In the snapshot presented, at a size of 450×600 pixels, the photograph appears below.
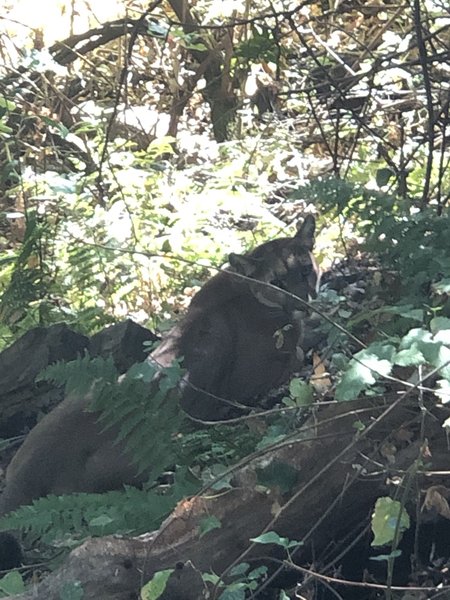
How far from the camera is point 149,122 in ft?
26.8

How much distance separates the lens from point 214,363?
194 inches

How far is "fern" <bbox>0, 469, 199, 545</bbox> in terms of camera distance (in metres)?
2.97

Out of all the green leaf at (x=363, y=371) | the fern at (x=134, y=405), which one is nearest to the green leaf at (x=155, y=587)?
the green leaf at (x=363, y=371)

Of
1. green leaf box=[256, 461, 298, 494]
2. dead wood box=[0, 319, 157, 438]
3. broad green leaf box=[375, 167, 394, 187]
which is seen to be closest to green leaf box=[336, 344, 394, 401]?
green leaf box=[256, 461, 298, 494]

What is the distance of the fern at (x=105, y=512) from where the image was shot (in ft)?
9.74

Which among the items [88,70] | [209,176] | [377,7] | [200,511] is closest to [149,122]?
[88,70]

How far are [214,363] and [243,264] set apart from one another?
1.92ft

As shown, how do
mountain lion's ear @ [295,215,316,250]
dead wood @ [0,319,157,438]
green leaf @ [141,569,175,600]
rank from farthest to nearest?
Result: mountain lion's ear @ [295,215,316,250] → dead wood @ [0,319,157,438] → green leaf @ [141,569,175,600]

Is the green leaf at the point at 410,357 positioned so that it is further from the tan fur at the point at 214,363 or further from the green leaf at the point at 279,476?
the tan fur at the point at 214,363

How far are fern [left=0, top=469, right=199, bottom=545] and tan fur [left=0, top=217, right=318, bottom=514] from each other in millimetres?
1006

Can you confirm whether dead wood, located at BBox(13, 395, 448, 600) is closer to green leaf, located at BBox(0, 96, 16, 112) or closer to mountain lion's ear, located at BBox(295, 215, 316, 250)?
mountain lion's ear, located at BBox(295, 215, 316, 250)

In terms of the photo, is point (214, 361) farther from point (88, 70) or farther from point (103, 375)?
point (88, 70)

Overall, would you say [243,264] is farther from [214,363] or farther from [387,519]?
[387,519]

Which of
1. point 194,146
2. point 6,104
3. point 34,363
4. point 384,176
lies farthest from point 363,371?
point 194,146
